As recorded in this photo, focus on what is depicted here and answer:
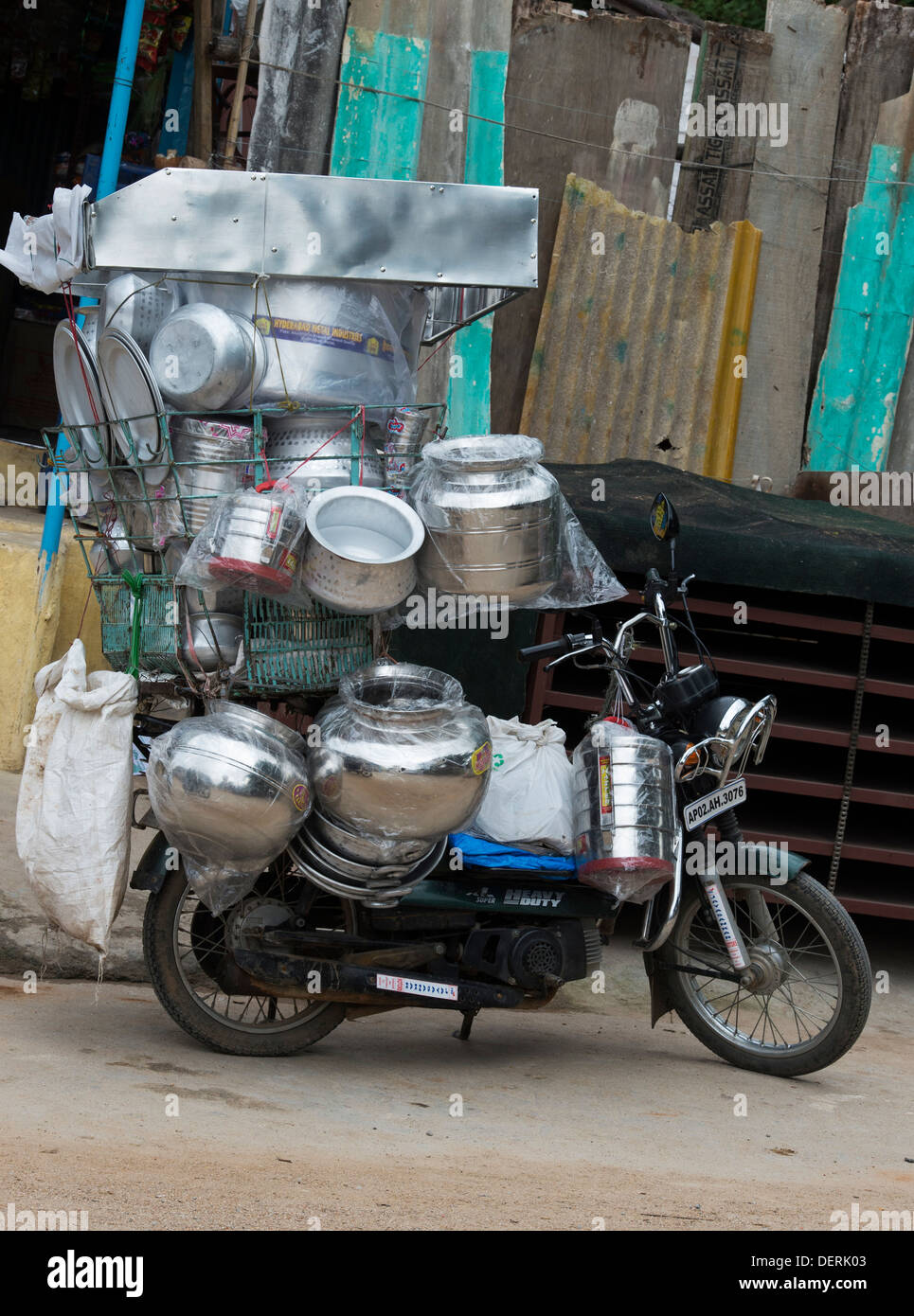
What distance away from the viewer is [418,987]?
3898 mm

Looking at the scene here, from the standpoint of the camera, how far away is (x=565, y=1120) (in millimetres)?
3742

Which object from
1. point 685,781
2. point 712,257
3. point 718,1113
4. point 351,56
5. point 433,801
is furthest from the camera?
point 712,257

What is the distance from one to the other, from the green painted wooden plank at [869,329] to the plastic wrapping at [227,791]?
4467mm

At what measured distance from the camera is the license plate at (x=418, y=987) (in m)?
3.87

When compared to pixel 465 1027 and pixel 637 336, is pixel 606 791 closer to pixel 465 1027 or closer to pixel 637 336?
pixel 465 1027

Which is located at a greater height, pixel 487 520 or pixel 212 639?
pixel 487 520

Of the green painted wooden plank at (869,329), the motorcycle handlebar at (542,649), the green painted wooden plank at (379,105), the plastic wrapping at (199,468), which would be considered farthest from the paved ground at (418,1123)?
the green painted wooden plank at (379,105)

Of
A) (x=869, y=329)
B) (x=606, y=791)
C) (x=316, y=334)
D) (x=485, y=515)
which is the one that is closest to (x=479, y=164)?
(x=869, y=329)

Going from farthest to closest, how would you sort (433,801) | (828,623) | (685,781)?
1. (828,623)
2. (685,781)
3. (433,801)

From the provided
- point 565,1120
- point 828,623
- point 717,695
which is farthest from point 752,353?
point 565,1120

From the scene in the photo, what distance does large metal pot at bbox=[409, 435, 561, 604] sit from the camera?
11.8ft

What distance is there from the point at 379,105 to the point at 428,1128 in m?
4.85

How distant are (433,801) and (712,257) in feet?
14.3

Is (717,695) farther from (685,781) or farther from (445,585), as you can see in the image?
(445,585)
